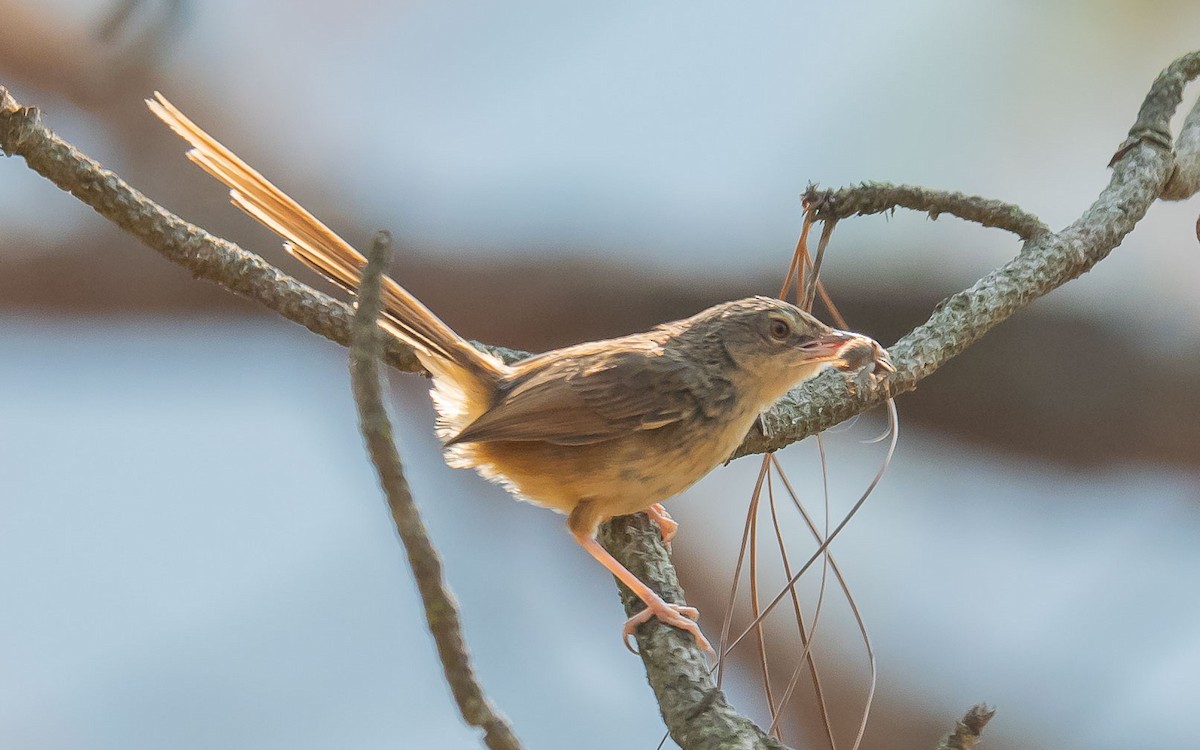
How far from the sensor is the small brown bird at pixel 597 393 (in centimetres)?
208

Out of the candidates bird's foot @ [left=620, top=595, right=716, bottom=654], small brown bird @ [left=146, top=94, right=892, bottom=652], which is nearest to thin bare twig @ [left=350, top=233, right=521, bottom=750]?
bird's foot @ [left=620, top=595, right=716, bottom=654]

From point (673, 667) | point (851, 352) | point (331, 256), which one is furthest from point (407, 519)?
point (851, 352)

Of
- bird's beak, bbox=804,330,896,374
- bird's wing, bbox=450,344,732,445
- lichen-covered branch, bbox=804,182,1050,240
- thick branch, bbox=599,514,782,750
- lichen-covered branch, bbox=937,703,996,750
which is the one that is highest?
lichen-covered branch, bbox=804,182,1050,240

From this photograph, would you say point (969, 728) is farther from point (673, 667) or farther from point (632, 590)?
point (632, 590)

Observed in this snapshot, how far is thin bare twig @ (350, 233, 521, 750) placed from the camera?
2.93 feet

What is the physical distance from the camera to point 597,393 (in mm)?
2184

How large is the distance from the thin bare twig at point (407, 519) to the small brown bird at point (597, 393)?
1.03 metres

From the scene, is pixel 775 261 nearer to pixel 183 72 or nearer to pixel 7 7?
pixel 183 72

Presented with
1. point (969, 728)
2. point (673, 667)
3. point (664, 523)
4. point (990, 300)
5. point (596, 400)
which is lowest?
point (969, 728)

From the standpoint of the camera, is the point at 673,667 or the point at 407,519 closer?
the point at 407,519

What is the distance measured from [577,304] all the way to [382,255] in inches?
108

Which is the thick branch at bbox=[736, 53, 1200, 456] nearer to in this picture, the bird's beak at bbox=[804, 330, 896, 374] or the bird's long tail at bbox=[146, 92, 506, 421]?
the bird's beak at bbox=[804, 330, 896, 374]

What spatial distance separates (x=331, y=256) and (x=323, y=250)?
0.02 metres

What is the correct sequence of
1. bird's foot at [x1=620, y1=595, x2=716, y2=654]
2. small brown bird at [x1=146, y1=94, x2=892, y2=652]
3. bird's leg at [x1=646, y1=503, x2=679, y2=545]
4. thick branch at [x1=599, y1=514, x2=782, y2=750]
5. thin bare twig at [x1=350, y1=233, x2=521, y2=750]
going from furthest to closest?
bird's leg at [x1=646, y1=503, x2=679, y2=545]
small brown bird at [x1=146, y1=94, x2=892, y2=652]
bird's foot at [x1=620, y1=595, x2=716, y2=654]
thick branch at [x1=599, y1=514, x2=782, y2=750]
thin bare twig at [x1=350, y1=233, x2=521, y2=750]
